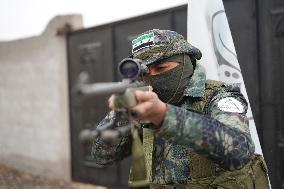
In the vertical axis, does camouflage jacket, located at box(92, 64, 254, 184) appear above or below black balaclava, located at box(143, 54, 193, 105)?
below

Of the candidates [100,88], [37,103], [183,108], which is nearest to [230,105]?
[183,108]

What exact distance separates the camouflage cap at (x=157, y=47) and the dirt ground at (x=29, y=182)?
4.45m

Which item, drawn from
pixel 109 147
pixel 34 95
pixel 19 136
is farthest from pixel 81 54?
pixel 109 147

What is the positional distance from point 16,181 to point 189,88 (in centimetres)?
586

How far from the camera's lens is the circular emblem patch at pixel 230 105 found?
166 centimetres

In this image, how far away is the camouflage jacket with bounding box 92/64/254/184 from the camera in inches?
53.6

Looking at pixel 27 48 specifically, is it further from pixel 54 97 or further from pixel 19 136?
pixel 19 136

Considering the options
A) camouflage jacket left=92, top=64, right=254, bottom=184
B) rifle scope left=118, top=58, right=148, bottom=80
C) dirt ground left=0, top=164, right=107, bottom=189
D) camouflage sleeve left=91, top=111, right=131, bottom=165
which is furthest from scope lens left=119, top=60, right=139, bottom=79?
dirt ground left=0, top=164, right=107, bottom=189

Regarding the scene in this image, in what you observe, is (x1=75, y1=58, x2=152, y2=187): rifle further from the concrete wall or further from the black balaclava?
the concrete wall

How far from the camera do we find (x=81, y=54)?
243 inches

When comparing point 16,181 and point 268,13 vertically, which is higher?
point 268,13

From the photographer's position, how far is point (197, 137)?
136 cm

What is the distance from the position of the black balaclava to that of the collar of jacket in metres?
0.02

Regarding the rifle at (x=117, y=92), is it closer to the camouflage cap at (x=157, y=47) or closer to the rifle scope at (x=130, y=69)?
the rifle scope at (x=130, y=69)
